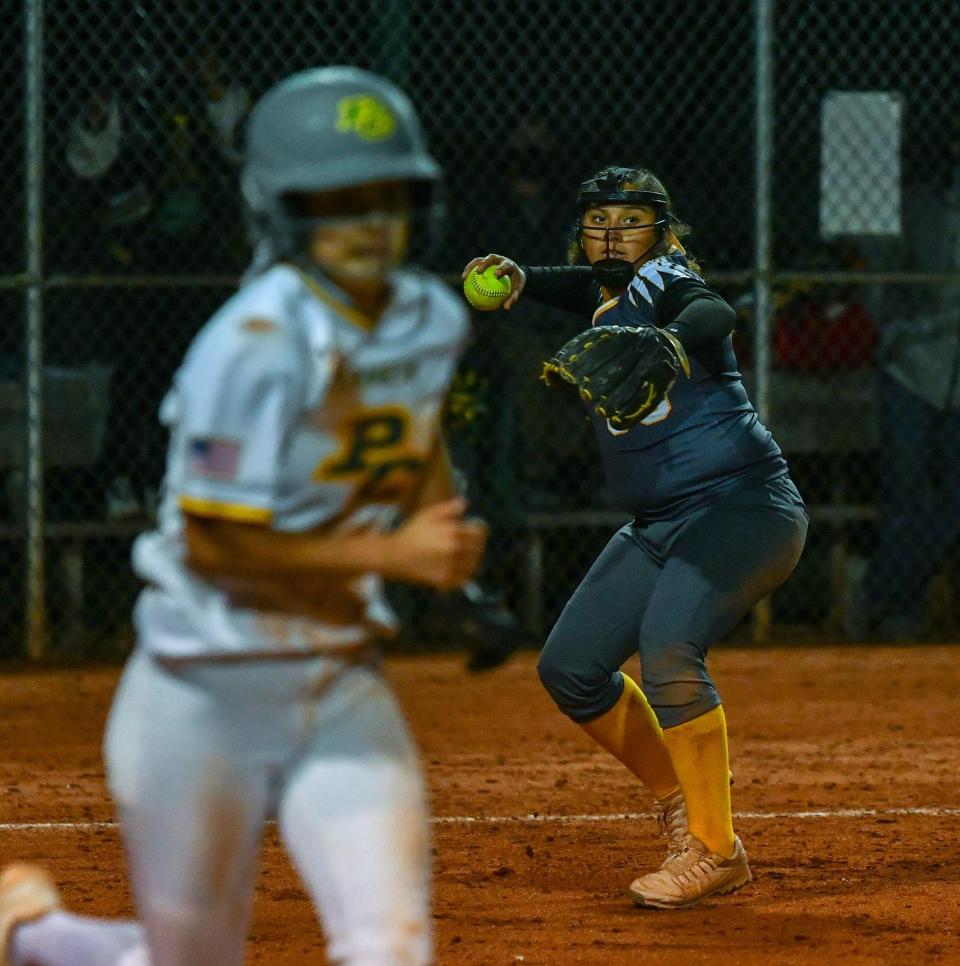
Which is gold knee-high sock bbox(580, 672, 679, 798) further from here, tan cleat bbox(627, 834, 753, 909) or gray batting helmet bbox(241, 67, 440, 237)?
gray batting helmet bbox(241, 67, 440, 237)

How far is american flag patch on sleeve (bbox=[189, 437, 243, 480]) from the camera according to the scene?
2789 mm

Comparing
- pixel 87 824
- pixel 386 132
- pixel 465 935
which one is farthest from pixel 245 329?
pixel 87 824

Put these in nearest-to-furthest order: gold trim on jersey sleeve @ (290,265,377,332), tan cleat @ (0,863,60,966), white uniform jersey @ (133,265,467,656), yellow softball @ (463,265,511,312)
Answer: white uniform jersey @ (133,265,467,656) < gold trim on jersey sleeve @ (290,265,377,332) < tan cleat @ (0,863,60,966) < yellow softball @ (463,265,511,312)

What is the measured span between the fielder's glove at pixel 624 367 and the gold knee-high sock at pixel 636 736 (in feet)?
2.80

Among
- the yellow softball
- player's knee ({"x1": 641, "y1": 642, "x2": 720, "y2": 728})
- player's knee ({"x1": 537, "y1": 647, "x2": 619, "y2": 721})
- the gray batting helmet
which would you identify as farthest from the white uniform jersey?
the yellow softball

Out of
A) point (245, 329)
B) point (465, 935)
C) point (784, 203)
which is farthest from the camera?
point (784, 203)

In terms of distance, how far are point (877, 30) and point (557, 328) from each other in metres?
2.50

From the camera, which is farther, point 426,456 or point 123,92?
point 123,92

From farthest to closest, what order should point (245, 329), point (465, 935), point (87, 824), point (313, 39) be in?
point (313, 39) → point (87, 824) → point (465, 935) → point (245, 329)

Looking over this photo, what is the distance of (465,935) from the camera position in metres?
4.76

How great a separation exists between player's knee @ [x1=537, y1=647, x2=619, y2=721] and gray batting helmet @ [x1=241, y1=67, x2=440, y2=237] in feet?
7.92

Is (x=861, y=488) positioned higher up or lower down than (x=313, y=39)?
lower down

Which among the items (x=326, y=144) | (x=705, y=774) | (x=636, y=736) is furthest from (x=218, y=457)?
(x=636, y=736)

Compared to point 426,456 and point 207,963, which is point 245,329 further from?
point 207,963
